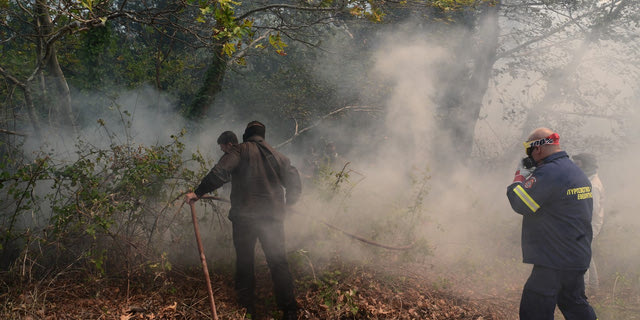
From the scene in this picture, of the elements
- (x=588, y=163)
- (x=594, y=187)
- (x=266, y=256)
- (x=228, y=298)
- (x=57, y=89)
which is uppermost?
(x=57, y=89)

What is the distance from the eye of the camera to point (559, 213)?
10.5 ft

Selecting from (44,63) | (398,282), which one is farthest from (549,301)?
(44,63)

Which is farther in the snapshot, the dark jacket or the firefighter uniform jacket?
the dark jacket

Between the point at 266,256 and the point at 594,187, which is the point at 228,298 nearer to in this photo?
the point at 266,256

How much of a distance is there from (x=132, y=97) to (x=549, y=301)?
765cm

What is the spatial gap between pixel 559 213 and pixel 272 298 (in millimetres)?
3023

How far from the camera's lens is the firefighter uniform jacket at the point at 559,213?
317cm

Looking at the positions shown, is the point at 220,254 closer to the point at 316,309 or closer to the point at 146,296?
the point at 146,296

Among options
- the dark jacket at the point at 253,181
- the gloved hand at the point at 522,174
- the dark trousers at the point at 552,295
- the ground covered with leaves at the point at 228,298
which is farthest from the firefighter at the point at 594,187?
the dark jacket at the point at 253,181

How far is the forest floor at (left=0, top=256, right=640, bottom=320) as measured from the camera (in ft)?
11.6

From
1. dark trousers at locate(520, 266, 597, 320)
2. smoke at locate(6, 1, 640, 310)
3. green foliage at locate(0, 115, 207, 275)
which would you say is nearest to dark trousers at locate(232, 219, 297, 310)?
green foliage at locate(0, 115, 207, 275)

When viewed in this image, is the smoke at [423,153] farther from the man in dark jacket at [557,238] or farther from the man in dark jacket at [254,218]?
the man in dark jacket at [557,238]

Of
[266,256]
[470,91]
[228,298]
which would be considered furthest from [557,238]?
[470,91]

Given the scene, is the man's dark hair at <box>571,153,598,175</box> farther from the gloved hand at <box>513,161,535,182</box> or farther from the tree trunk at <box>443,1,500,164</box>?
the tree trunk at <box>443,1,500,164</box>
